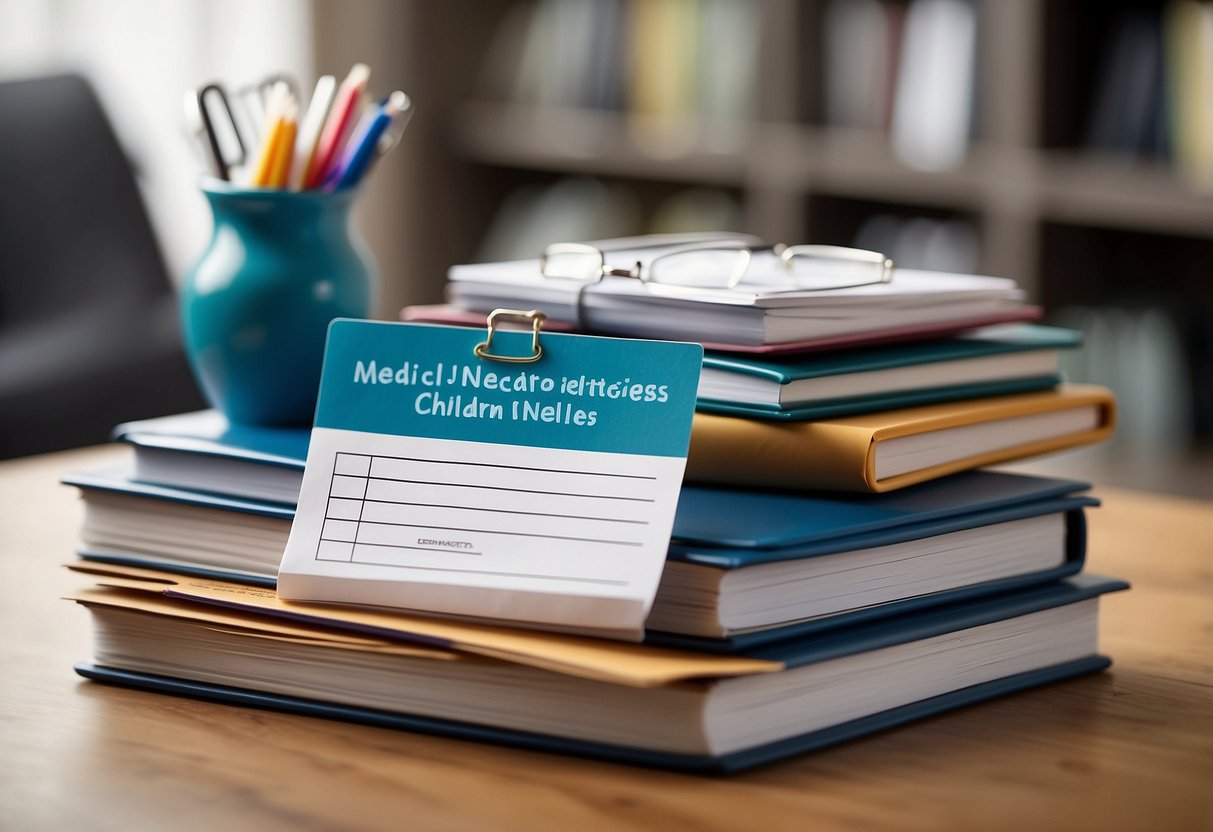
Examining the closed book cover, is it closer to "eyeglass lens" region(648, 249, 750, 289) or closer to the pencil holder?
the pencil holder

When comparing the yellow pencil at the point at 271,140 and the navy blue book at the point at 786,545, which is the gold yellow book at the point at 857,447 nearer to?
the navy blue book at the point at 786,545

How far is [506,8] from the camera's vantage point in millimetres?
3520

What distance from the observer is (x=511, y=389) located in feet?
2.33

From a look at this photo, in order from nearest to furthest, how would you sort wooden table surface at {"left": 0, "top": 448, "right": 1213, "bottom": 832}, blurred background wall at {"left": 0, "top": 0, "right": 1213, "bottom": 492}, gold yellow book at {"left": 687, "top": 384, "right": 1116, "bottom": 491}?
1. wooden table surface at {"left": 0, "top": 448, "right": 1213, "bottom": 832}
2. gold yellow book at {"left": 687, "top": 384, "right": 1116, "bottom": 491}
3. blurred background wall at {"left": 0, "top": 0, "right": 1213, "bottom": 492}

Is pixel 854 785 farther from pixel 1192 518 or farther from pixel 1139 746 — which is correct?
pixel 1192 518

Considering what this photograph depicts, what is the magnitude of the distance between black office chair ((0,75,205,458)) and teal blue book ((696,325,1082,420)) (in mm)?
1601

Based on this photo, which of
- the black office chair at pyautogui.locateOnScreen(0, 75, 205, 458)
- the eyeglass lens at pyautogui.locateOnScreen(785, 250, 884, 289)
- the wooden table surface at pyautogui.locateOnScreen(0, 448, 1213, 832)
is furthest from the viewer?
the black office chair at pyautogui.locateOnScreen(0, 75, 205, 458)

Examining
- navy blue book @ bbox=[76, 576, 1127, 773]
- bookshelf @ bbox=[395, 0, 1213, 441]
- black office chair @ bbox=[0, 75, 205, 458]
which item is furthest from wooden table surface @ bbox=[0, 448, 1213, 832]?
bookshelf @ bbox=[395, 0, 1213, 441]

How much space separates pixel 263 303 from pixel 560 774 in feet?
1.24

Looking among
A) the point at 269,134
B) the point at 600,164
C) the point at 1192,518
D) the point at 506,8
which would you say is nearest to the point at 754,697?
the point at 269,134

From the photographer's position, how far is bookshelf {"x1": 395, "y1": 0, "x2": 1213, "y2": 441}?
252 cm

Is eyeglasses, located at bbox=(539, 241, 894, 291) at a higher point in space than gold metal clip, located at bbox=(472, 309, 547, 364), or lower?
higher

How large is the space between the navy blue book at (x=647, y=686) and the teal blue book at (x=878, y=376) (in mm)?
108

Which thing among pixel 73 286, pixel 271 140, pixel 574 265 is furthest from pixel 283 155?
pixel 73 286
